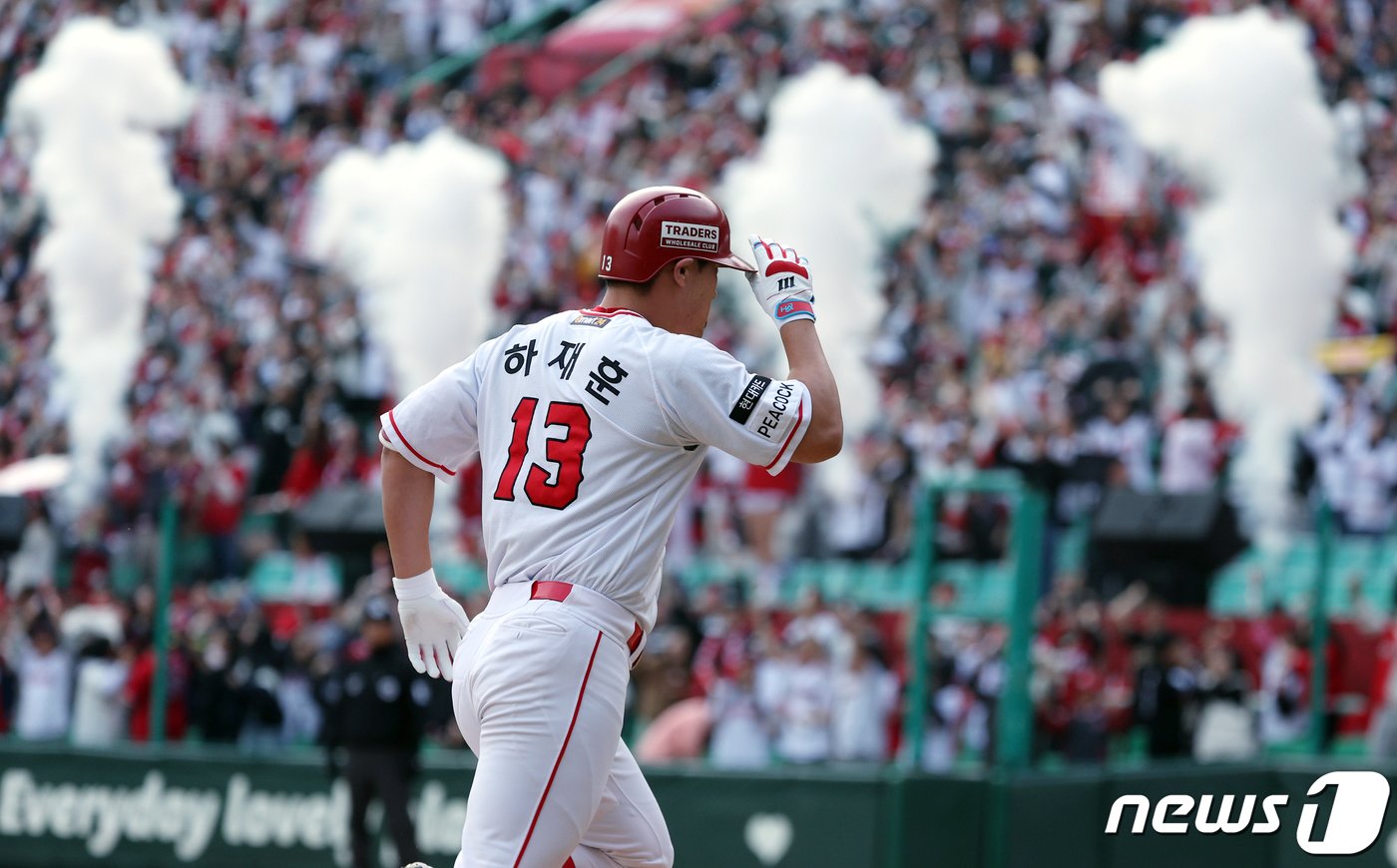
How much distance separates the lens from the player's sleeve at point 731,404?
5199 millimetres

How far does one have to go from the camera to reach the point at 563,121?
2331 centimetres

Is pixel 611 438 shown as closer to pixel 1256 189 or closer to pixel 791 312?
pixel 791 312

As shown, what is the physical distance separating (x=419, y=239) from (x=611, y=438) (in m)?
16.1

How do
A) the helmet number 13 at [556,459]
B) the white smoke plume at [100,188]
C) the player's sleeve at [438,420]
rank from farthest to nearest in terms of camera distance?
the white smoke plume at [100,188]
the player's sleeve at [438,420]
the helmet number 13 at [556,459]

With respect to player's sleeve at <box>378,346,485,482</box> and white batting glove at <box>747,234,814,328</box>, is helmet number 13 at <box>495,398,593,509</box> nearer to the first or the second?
player's sleeve at <box>378,346,485,482</box>

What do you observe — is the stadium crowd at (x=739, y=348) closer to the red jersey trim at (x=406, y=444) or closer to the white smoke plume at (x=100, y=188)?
the white smoke plume at (x=100, y=188)

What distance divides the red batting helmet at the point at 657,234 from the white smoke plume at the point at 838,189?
12225 mm

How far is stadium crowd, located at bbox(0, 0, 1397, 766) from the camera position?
508 inches

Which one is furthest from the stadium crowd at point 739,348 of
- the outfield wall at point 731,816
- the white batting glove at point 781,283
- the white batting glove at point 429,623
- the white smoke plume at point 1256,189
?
the white batting glove at point 781,283

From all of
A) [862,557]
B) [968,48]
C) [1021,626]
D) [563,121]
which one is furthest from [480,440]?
[563,121]

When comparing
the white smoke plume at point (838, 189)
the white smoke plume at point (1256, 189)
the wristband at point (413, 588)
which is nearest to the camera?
the wristband at point (413, 588)

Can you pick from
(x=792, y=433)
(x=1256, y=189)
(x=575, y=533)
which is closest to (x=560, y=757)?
(x=575, y=533)

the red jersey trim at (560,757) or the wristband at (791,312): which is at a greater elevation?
the wristband at (791,312)

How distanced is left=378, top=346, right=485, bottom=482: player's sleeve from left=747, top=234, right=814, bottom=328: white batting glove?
2.25ft
